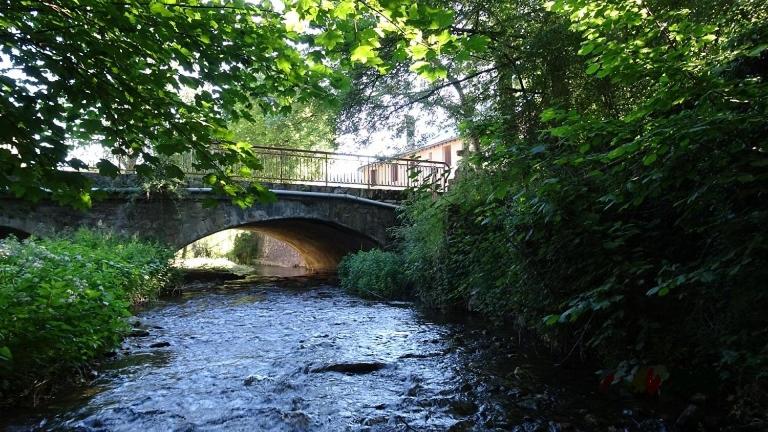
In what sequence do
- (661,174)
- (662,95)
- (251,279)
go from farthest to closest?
(251,279)
(662,95)
(661,174)

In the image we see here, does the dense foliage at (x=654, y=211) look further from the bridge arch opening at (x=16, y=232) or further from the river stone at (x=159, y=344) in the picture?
the bridge arch opening at (x=16, y=232)

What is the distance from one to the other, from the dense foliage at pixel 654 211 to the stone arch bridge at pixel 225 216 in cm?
602

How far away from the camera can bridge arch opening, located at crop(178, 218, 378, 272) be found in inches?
607

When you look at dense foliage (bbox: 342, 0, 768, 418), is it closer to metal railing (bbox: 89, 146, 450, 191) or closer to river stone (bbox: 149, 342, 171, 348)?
river stone (bbox: 149, 342, 171, 348)

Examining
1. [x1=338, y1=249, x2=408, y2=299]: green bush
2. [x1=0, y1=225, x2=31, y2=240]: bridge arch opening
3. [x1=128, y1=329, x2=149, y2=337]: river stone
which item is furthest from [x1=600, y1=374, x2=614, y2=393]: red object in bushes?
[x1=0, y1=225, x2=31, y2=240]: bridge arch opening

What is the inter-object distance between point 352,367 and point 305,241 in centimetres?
1467

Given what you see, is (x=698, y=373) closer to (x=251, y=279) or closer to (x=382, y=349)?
(x=382, y=349)

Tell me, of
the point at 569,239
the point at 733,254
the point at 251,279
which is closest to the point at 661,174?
the point at 733,254

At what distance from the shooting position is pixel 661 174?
3.17 metres

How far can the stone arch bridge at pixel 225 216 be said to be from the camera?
36.5ft

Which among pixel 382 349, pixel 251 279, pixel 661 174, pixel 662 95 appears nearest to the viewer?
pixel 661 174

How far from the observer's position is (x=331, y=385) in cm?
489

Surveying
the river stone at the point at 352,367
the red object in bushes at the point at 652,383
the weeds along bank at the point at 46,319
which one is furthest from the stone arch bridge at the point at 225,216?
the red object in bushes at the point at 652,383

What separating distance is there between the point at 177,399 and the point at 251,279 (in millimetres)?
12681
